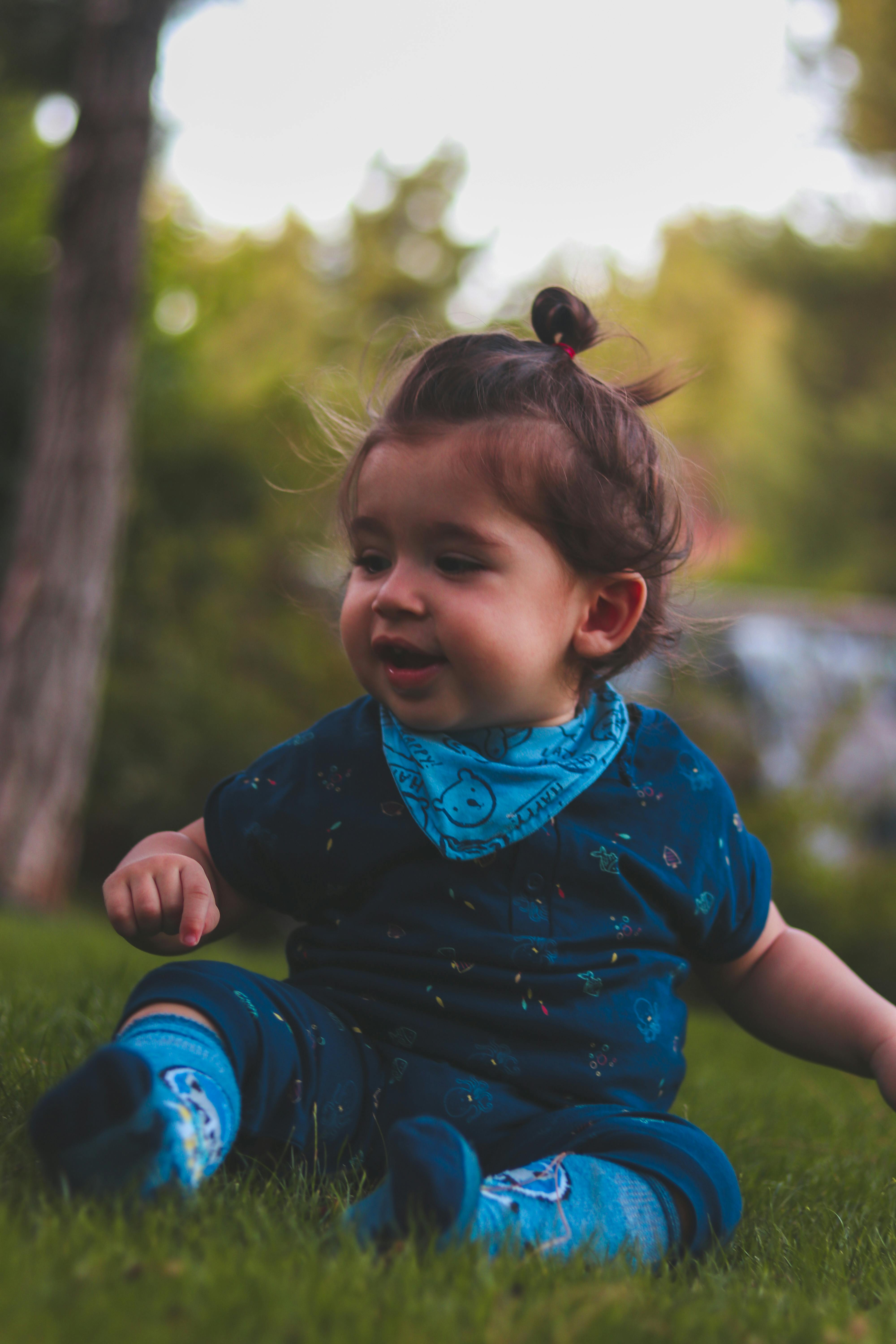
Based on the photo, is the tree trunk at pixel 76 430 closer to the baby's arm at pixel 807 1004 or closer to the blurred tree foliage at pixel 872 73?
the baby's arm at pixel 807 1004

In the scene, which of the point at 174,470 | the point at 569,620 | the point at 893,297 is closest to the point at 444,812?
the point at 569,620

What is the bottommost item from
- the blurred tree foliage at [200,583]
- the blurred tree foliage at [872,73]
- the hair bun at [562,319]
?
the blurred tree foliage at [200,583]

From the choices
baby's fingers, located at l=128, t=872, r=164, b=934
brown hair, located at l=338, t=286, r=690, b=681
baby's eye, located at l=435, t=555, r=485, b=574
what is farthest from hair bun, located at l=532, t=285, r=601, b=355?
baby's fingers, located at l=128, t=872, r=164, b=934

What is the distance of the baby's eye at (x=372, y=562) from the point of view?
182 cm

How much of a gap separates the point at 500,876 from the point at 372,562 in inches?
20.5

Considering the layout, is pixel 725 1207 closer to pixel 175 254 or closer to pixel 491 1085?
pixel 491 1085

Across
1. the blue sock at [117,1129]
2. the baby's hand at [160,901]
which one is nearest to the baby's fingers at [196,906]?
the baby's hand at [160,901]

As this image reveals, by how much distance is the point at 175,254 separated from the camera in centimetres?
1062

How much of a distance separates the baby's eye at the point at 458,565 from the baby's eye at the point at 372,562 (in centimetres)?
10

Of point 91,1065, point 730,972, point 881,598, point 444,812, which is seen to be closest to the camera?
point 91,1065

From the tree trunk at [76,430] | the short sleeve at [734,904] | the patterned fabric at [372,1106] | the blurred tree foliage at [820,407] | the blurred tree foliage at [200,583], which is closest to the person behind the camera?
the patterned fabric at [372,1106]

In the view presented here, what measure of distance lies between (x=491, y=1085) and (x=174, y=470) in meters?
8.10

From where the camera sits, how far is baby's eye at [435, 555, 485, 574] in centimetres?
174

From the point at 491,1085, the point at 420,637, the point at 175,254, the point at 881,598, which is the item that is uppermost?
the point at 175,254
